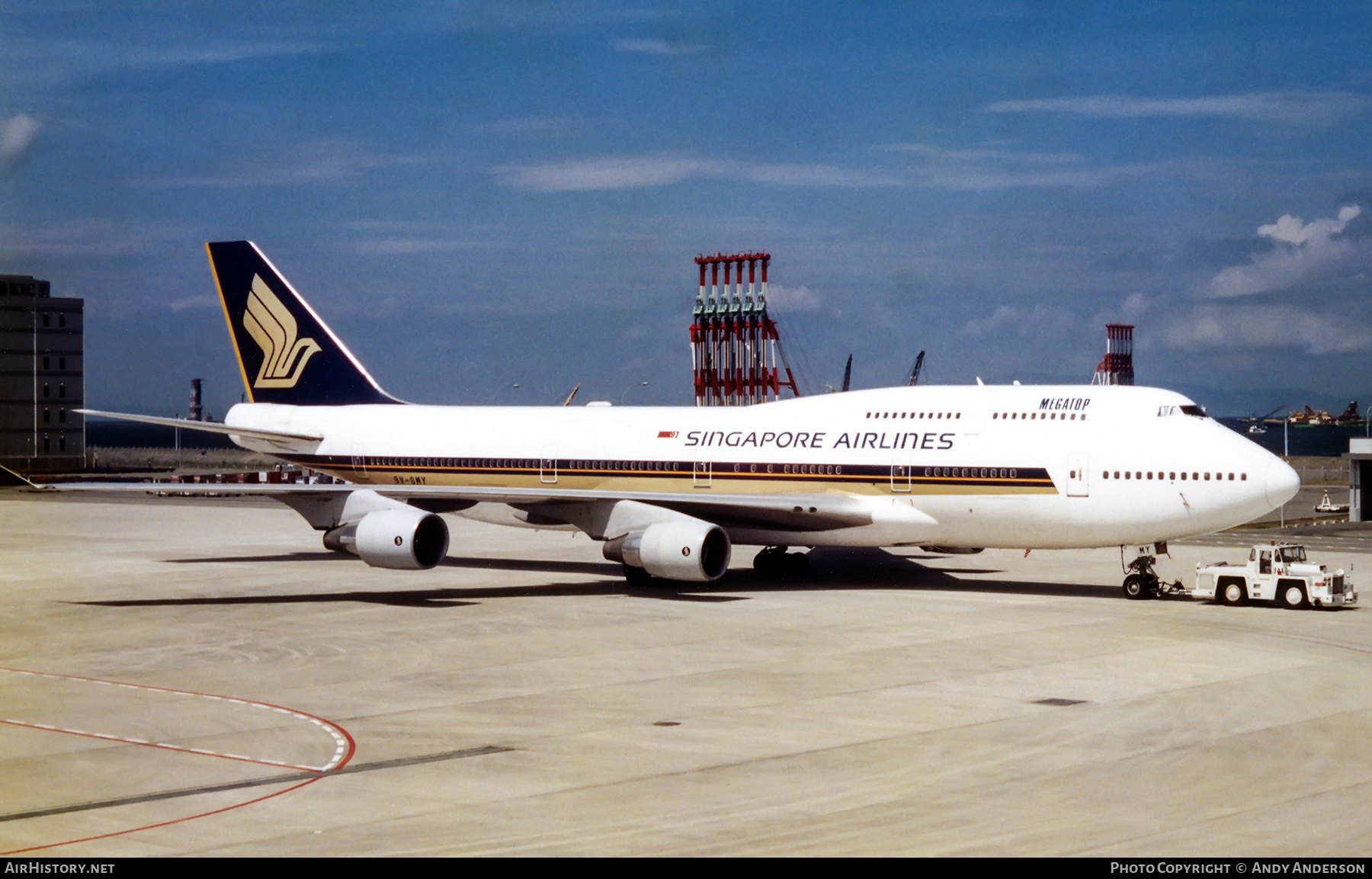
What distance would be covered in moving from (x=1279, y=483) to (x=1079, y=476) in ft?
14.3

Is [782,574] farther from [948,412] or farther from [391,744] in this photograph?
[391,744]

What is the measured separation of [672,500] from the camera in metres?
36.7

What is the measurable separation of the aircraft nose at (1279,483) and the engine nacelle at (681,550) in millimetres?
12423

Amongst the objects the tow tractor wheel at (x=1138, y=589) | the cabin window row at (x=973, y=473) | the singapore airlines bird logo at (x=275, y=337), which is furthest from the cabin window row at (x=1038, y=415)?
the singapore airlines bird logo at (x=275, y=337)

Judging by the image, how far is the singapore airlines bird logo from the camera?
45750 mm

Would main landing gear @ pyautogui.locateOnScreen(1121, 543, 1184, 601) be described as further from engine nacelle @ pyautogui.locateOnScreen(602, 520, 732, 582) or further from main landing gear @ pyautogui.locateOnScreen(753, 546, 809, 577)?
engine nacelle @ pyautogui.locateOnScreen(602, 520, 732, 582)

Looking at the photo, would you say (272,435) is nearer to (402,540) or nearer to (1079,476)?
(402,540)

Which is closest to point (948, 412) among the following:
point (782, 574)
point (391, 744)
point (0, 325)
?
point (782, 574)

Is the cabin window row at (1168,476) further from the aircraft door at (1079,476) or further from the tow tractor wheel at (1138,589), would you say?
the tow tractor wheel at (1138,589)

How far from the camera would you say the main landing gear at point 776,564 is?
40.8 m

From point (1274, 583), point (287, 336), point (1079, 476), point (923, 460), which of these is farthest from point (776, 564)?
point (287, 336)

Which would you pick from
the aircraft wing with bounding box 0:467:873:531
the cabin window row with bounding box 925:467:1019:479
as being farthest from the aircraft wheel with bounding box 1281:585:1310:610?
the aircraft wing with bounding box 0:467:873:531

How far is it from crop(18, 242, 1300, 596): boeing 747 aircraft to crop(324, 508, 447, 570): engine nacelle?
41 mm

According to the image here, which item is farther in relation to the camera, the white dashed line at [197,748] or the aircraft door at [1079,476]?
the aircraft door at [1079,476]
